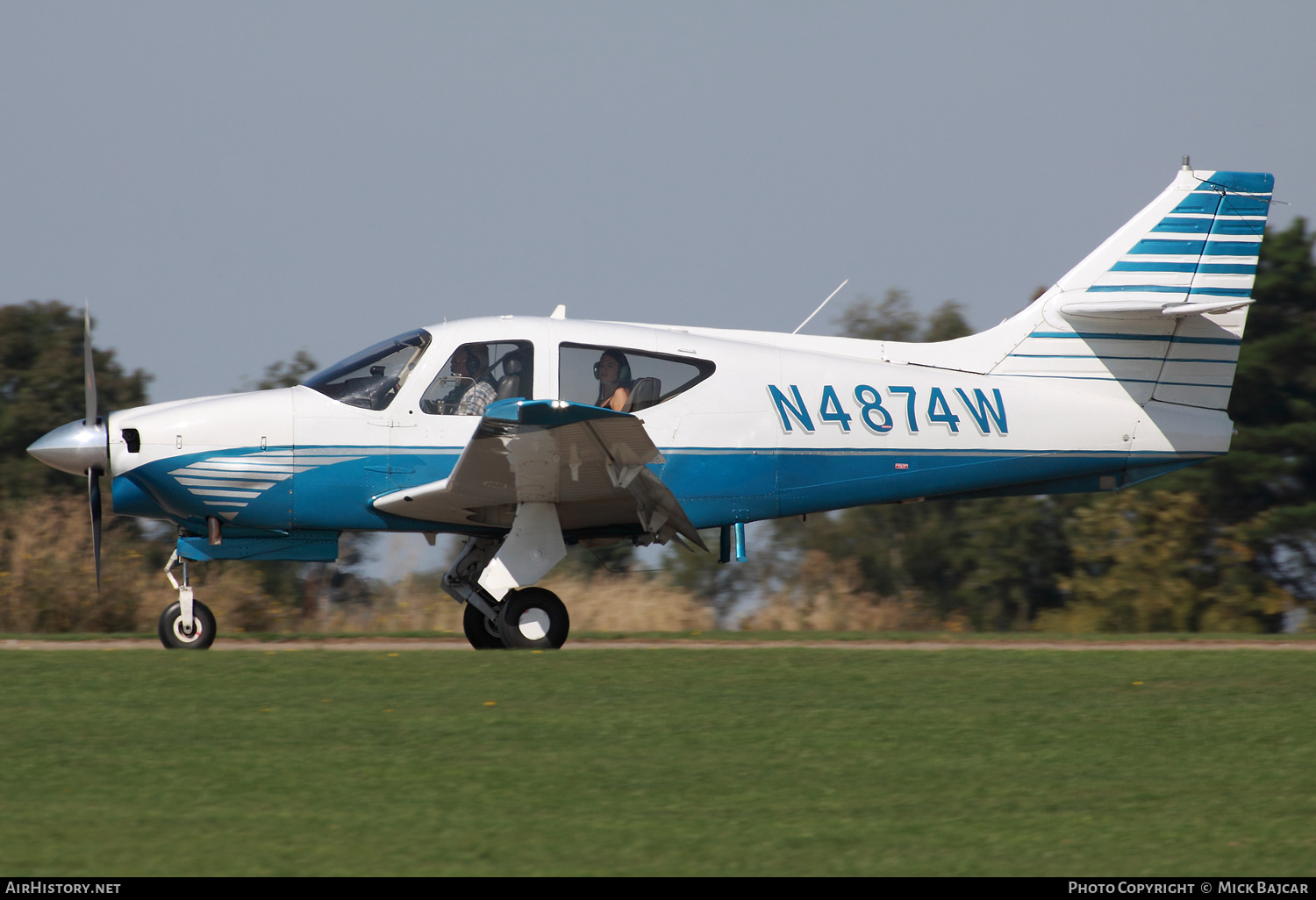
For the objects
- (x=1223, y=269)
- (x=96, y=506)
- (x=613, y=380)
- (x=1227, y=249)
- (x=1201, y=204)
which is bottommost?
(x=96, y=506)

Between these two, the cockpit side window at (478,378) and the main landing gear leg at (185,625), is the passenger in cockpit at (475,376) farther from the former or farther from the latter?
the main landing gear leg at (185,625)

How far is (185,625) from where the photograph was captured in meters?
9.30

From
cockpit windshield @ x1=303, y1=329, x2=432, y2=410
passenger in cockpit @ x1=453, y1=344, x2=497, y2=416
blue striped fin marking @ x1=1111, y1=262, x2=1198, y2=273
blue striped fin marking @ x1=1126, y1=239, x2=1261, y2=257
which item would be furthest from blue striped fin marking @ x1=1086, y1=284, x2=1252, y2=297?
cockpit windshield @ x1=303, y1=329, x2=432, y2=410

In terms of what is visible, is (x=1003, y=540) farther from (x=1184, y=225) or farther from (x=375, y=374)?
(x=375, y=374)

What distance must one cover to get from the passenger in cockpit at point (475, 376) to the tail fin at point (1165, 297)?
410cm

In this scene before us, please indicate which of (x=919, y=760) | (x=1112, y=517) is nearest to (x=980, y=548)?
(x=1112, y=517)

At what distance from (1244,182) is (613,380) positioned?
5570mm

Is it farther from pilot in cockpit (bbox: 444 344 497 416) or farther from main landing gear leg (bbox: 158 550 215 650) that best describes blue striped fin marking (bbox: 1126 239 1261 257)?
main landing gear leg (bbox: 158 550 215 650)

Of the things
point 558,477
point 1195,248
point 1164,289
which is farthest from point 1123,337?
point 558,477

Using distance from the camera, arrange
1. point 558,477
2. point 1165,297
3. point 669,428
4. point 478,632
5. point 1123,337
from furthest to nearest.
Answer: point 1123,337 → point 1165,297 → point 478,632 → point 669,428 → point 558,477

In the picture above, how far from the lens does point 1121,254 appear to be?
10.8 meters
